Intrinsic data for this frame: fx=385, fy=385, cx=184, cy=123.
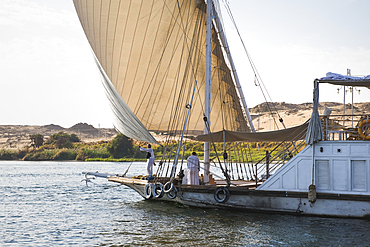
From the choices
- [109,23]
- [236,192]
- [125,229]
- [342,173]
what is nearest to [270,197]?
[236,192]

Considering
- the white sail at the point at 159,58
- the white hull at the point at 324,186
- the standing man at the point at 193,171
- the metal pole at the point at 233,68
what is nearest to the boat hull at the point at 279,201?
the white hull at the point at 324,186

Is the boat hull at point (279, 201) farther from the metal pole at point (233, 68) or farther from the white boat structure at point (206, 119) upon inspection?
the metal pole at point (233, 68)

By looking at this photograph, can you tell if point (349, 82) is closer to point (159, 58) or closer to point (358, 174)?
point (358, 174)

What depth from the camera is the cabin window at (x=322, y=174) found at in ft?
39.3

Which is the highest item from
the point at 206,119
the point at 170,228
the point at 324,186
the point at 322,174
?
the point at 206,119

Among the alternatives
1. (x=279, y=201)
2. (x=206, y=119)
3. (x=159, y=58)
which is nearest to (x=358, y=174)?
(x=279, y=201)

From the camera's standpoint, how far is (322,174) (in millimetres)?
12039

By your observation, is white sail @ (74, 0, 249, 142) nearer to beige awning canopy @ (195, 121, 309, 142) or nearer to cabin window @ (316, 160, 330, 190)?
beige awning canopy @ (195, 121, 309, 142)

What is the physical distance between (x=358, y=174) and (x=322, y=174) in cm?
104

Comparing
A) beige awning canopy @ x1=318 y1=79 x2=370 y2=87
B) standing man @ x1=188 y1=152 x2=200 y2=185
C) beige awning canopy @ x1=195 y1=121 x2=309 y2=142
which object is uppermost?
beige awning canopy @ x1=318 y1=79 x2=370 y2=87

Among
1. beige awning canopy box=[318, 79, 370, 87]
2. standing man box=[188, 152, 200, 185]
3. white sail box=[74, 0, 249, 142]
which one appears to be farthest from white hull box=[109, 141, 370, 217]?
white sail box=[74, 0, 249, 142]

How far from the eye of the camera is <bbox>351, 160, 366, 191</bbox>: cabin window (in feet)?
38.4

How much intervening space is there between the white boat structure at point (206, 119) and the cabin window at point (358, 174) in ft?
0.09

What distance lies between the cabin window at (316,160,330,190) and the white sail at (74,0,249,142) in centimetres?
696
